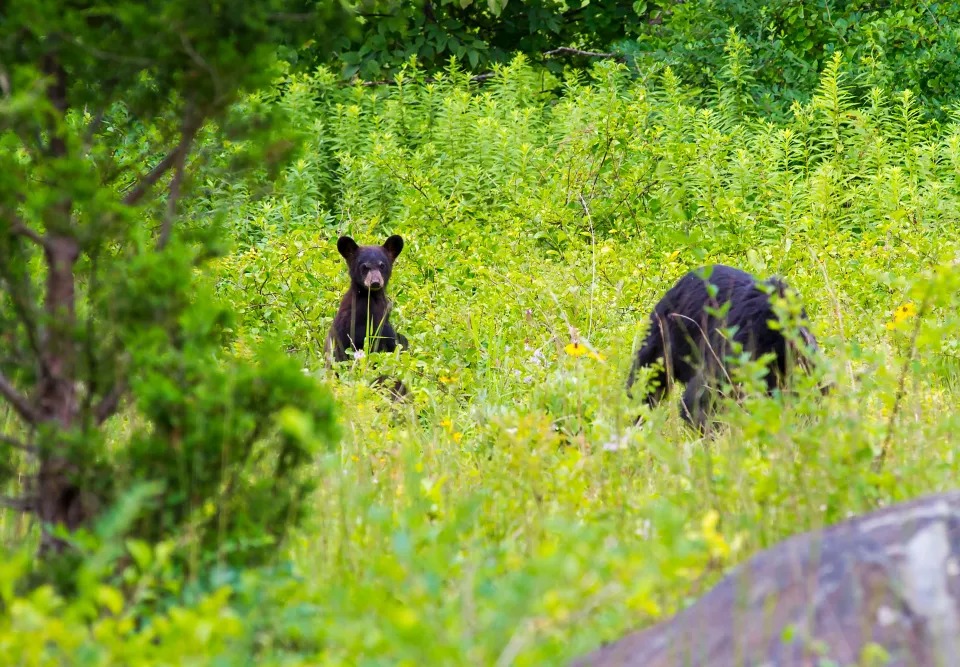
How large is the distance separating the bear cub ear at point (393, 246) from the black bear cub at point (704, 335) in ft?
9.90

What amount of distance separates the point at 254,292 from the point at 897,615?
6.71 meters

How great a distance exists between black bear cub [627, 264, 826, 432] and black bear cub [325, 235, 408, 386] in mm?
2190

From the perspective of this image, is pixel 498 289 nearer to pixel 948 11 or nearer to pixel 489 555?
pixel 489 555

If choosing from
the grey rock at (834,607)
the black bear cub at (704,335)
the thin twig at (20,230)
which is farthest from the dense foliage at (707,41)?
the grey rock at (834,607)

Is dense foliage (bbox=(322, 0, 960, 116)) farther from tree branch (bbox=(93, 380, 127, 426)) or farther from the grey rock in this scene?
the grey rock

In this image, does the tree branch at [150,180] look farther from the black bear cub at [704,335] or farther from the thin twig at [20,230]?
the black bear cub at [704,335]

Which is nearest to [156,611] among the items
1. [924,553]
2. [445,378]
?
[924,553]

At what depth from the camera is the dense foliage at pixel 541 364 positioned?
8.41 ft

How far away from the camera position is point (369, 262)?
922cm

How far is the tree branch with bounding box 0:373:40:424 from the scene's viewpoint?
3.22 metres

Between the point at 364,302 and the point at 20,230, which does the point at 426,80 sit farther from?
the point at 20,230

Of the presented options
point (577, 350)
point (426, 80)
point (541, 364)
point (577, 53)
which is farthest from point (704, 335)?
point (577, 53)

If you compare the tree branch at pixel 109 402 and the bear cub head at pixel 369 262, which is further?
the bear cub head at pixel 369 262

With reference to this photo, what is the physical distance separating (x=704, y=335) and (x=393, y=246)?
4.13m
